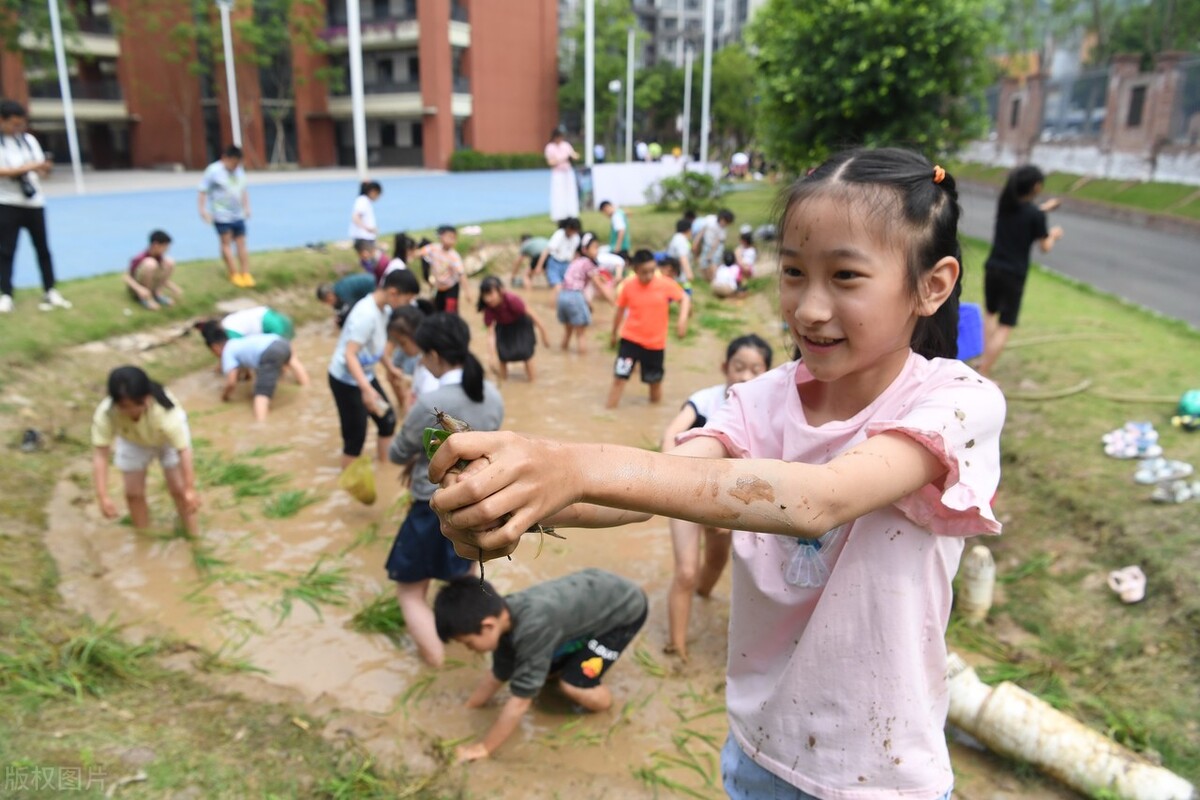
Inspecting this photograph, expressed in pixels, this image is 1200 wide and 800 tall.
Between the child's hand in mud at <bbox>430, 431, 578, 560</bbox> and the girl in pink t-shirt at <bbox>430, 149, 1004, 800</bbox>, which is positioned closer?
the child's hand in mud at <bbox>430, 431, 578, 560</bbox>

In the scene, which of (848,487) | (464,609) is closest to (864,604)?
(848,487)

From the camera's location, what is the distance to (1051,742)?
334cm

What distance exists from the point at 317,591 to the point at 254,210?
1384 cm

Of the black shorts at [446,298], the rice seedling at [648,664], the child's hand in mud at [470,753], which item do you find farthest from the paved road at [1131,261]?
the child's hand in mud at [470,753]

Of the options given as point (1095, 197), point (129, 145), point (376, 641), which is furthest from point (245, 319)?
point (129, 145)

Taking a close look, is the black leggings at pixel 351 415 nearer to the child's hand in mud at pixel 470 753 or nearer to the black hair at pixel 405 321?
the black hair at pixel 405 321

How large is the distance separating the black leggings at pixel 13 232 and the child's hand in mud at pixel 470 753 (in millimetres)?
6814

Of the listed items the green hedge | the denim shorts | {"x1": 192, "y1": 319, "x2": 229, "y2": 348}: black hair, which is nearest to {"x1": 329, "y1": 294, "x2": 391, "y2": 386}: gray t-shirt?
{"x1": 192, "y1": 319, "x2": 229, "y2": 348}: black hair

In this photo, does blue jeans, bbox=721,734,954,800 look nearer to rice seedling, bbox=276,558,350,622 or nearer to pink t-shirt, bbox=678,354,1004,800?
pink t-shirt, bbox=678,354,1004,800

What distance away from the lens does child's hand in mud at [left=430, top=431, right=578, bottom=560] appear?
0.97 m

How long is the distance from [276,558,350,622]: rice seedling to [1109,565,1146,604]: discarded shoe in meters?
4.11

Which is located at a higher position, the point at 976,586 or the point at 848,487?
the point at 848,487

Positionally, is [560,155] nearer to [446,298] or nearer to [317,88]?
[446,298]

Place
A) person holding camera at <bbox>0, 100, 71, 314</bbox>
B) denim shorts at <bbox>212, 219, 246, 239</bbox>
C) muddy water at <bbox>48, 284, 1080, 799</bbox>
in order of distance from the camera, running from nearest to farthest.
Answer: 1. muddy water at <bbox>48, 284, 1080, 799</bbox>
2. person holding camera at <bbox>0, 100, 71, 314</bbox>
3. denim shorts at <bbox>212, 219, 246, 239</bbox>
